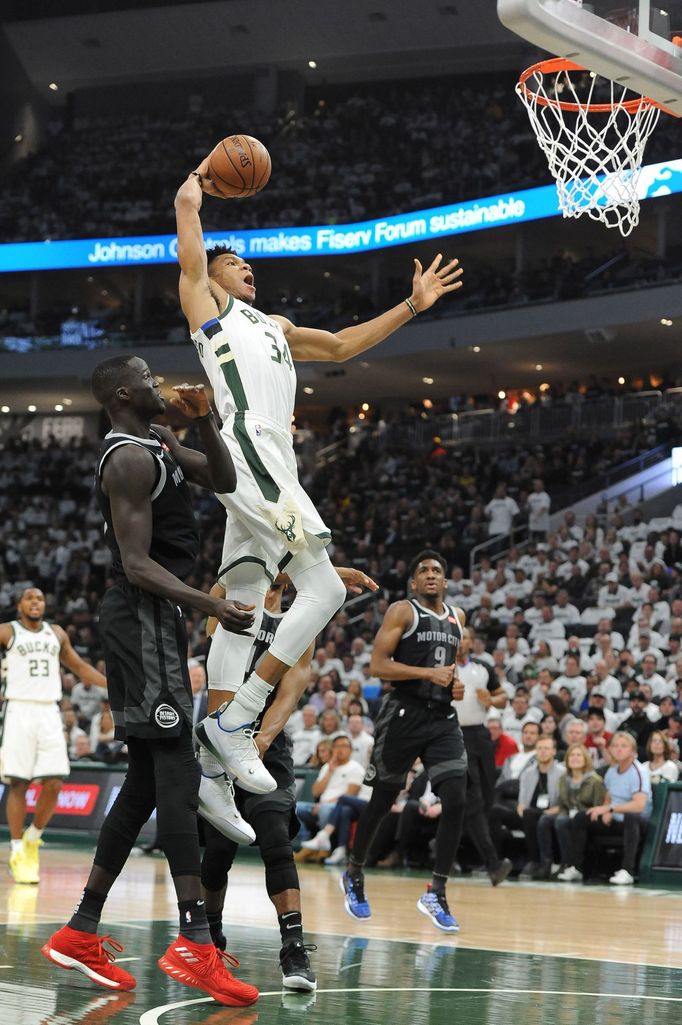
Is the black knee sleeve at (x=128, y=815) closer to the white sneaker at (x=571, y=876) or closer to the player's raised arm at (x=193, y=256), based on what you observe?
the player's raised arm at (x=193, y=256)

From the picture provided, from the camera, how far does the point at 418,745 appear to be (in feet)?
27.5

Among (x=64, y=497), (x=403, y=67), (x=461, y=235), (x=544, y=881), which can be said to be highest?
(x=403, y=67)

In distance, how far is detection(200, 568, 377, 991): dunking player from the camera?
211 inches

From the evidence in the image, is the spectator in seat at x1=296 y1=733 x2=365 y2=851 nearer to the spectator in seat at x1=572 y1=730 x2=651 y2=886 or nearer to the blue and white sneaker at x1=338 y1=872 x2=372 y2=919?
the spectator in seat at x1=572 y1=730 x2=651 y2=886

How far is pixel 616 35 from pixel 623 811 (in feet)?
24.5

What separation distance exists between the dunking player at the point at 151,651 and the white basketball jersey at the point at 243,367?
47cm

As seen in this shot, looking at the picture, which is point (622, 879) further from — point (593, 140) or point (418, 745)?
point (593, 140)

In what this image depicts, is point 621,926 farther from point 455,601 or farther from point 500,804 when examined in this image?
point 455,601

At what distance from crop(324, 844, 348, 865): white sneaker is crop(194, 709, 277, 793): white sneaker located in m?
8.16

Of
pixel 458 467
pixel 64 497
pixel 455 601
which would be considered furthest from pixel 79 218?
pixel 455 601

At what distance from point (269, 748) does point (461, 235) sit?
27.1 m

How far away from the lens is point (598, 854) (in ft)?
42.1

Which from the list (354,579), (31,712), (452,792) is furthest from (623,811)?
(354,579)

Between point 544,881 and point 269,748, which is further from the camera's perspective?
point 544,881
